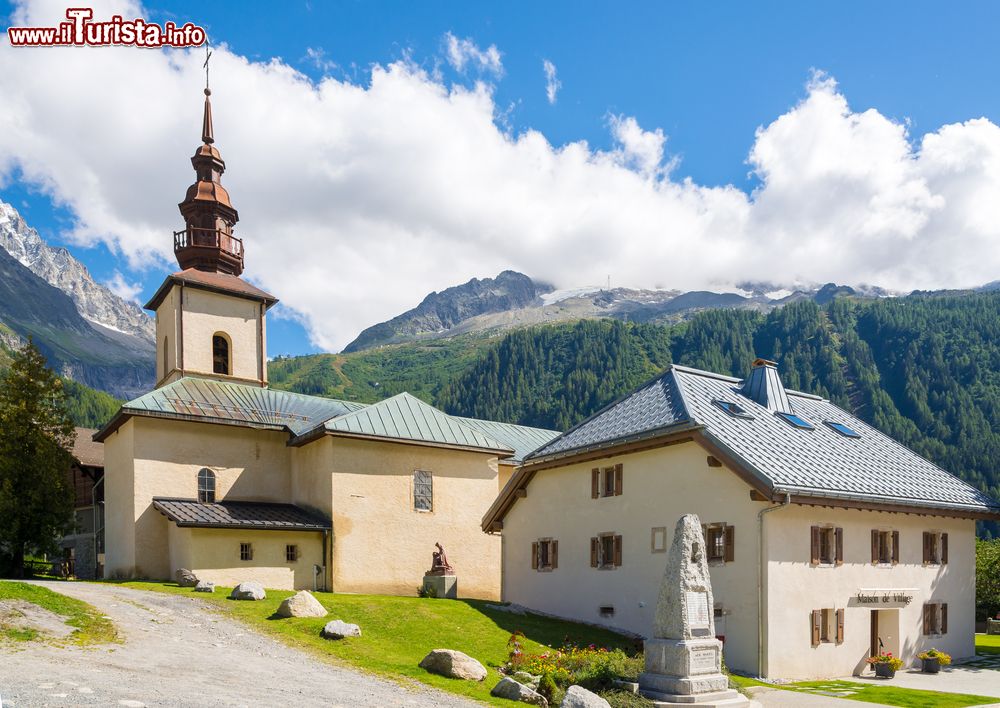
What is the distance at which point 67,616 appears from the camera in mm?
17812

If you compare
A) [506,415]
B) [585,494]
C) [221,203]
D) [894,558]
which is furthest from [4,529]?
[506,415]

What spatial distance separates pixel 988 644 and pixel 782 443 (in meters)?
14.5

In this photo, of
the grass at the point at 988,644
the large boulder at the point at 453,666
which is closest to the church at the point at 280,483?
the large boulder at the point at 453,666

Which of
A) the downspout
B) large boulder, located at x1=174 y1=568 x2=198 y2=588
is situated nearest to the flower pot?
the downspout

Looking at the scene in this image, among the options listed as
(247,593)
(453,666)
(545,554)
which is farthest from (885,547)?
(247,593)

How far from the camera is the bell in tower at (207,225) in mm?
40906

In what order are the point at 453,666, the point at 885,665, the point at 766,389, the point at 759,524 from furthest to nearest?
1. the point at 766,389
2. the point at 885,665
3. the point at 759,524
4. the point at 453,666

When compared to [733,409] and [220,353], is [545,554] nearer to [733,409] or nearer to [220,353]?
[733,409]

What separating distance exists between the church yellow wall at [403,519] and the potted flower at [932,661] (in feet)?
56.5

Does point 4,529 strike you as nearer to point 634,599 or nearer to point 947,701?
point 634,599

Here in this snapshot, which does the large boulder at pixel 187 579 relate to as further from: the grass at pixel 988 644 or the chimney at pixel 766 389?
the grass at pixel 988 644

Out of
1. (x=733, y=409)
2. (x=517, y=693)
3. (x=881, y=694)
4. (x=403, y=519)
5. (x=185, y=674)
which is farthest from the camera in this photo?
(x=403, y=519)

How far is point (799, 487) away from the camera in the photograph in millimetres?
21547

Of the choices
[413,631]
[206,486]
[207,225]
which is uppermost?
[207,225]
